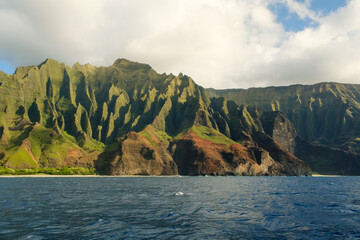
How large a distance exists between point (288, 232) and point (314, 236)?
2719 millimetres

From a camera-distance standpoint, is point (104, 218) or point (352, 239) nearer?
point (352, 239)

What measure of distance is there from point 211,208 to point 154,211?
10.2 meters

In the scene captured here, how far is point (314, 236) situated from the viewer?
29.8 metres

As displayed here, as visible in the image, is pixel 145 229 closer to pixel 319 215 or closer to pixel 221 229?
pixel 221 229

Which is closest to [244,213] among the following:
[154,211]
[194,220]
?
[194,220]

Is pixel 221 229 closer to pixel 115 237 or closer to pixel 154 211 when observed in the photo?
pixel 115 237

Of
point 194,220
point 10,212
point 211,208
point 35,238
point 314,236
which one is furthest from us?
point 211,208

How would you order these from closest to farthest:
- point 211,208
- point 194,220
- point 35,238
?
point 35,238
point 194,220
point 211,208

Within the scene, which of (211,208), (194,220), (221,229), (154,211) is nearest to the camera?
(221,229)

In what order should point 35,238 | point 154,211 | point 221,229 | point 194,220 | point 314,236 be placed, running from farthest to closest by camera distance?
point 154,211 < point 194,220 < point 221,229 < point 314,236 < point 35,238

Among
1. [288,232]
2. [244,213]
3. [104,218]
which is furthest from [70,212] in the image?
[288,232]

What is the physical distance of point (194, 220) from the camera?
37375mm

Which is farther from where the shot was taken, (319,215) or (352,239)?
(319,215)

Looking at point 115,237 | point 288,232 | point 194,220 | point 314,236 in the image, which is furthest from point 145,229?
point 314,236
